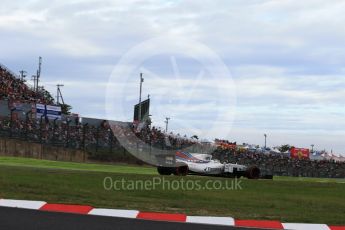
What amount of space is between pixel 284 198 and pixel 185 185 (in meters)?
2.81

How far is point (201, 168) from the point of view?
20.6 meters

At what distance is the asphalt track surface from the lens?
20.3ft

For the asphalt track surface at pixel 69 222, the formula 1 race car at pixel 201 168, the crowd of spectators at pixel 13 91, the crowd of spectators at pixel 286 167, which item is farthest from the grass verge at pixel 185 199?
the crowd of spectators at pixel 286 167

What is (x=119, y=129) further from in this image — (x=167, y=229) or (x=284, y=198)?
(x=167, y=229)

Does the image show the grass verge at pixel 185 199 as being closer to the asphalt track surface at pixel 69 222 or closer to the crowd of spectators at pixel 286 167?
the asphalt track surface at pixel 69 222

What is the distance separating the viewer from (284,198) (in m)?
11.5

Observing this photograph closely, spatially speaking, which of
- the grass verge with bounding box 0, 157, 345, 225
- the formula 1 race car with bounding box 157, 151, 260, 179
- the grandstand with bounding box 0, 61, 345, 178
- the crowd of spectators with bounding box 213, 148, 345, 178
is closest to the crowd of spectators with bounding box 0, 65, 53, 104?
the grandstand with bounding box 0, 61, 345, 178

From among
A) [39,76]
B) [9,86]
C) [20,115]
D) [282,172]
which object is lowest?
[282,172]

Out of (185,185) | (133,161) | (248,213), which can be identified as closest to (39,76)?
(133,161)

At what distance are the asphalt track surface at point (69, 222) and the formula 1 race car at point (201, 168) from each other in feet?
42.2

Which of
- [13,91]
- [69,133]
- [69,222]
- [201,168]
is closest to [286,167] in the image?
[69,133]

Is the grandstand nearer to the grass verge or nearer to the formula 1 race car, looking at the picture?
the formula 1 race car

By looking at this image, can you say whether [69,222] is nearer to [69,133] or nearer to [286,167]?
[69,133]

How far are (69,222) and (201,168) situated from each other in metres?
14.3
